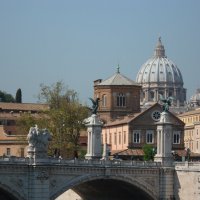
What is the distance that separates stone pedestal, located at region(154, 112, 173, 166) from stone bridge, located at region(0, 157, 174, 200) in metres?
1.02

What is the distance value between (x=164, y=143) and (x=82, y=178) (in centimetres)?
1009

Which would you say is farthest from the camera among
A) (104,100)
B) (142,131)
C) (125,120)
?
(104,100)

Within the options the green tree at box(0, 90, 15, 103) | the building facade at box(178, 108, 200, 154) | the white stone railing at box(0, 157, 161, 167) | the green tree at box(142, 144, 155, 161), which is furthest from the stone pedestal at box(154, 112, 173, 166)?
the green tree at box(0, 90, 15, 103)

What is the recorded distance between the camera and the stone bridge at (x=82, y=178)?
71.6m

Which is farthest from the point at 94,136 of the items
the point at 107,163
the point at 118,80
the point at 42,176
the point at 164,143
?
the point at 118,80

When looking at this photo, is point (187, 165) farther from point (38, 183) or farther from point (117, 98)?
point (117, 98)

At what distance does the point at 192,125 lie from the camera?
165 metres

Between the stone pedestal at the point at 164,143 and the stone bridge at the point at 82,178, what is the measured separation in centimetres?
102

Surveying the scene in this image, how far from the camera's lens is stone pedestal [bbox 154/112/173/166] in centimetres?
8231

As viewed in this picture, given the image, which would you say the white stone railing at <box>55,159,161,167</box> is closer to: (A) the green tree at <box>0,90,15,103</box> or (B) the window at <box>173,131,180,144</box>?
(B) the window at <box>173,131,180,144</box>

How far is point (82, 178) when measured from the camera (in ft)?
250

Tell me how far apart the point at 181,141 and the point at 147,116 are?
19.3 ft

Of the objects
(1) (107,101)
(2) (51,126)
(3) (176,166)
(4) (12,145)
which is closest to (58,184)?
(3) (176,166)

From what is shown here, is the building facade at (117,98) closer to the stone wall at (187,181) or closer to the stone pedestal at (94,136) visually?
the stone pedestal at (94,136)
